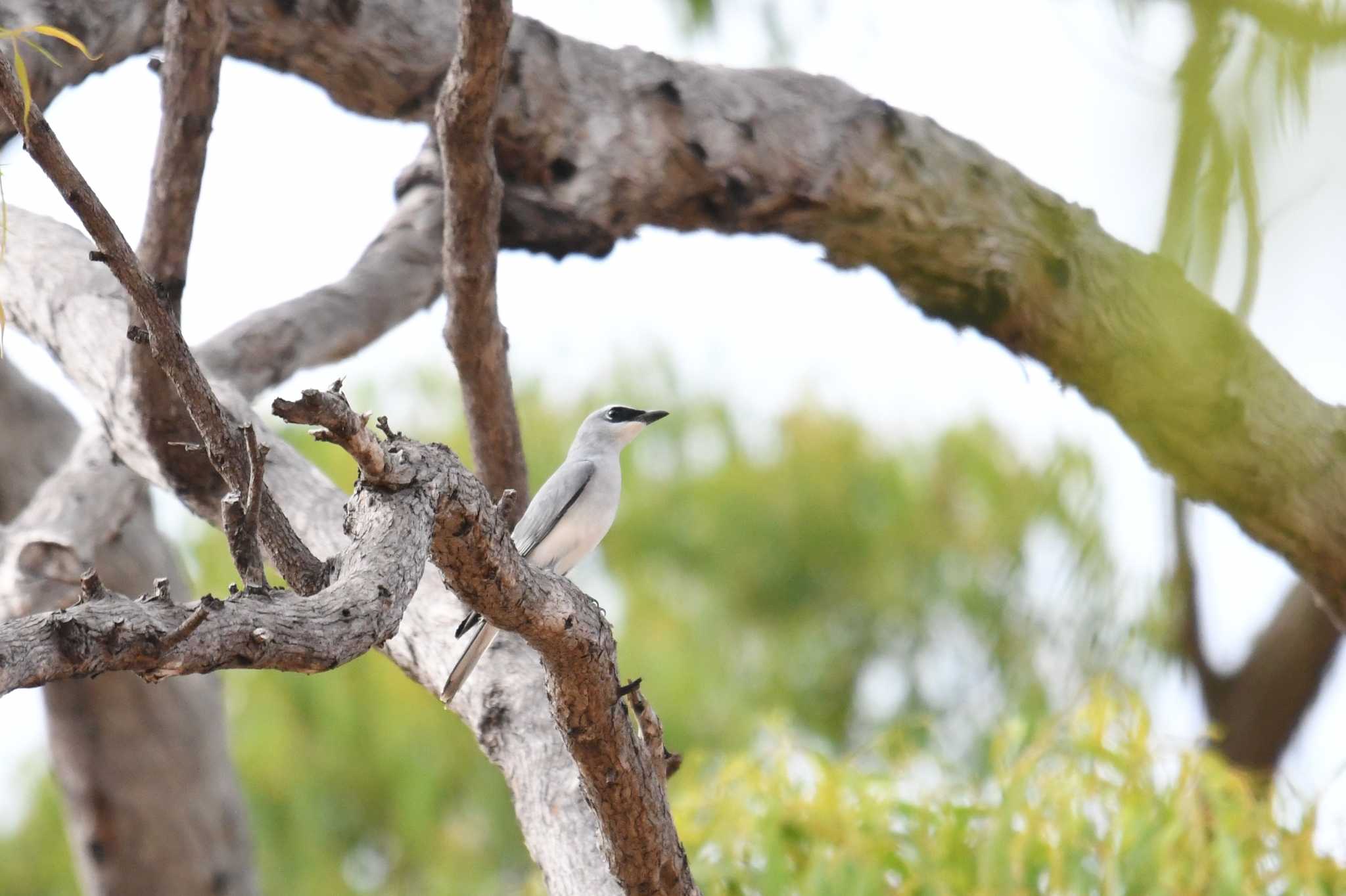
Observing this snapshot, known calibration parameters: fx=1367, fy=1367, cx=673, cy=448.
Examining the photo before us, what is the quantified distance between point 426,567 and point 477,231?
0.47 meters

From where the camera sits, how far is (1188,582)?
4656mm

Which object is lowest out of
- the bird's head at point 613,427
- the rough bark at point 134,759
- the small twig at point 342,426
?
the rough bark at point 134,759

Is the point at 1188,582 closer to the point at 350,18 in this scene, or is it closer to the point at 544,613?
the point at 350,18

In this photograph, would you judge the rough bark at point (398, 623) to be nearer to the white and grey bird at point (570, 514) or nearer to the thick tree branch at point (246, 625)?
the thick tree branch at point (246, 625)

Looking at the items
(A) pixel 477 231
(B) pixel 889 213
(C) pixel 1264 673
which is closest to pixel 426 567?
(A) pixel 477 231

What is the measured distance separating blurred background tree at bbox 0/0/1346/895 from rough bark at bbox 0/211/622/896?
0.82 metres

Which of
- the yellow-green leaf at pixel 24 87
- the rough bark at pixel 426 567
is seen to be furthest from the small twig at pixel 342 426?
the rough bark at pixel 426 567

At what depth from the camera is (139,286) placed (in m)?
1.13

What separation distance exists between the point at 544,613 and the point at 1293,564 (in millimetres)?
1725

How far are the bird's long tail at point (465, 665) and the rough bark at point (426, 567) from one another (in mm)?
17

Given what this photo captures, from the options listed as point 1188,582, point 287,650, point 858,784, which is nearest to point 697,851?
point 858,784

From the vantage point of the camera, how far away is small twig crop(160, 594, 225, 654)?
0.79m

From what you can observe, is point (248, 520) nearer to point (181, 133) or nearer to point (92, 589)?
point (92, 589)

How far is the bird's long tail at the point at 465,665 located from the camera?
1748 mm
